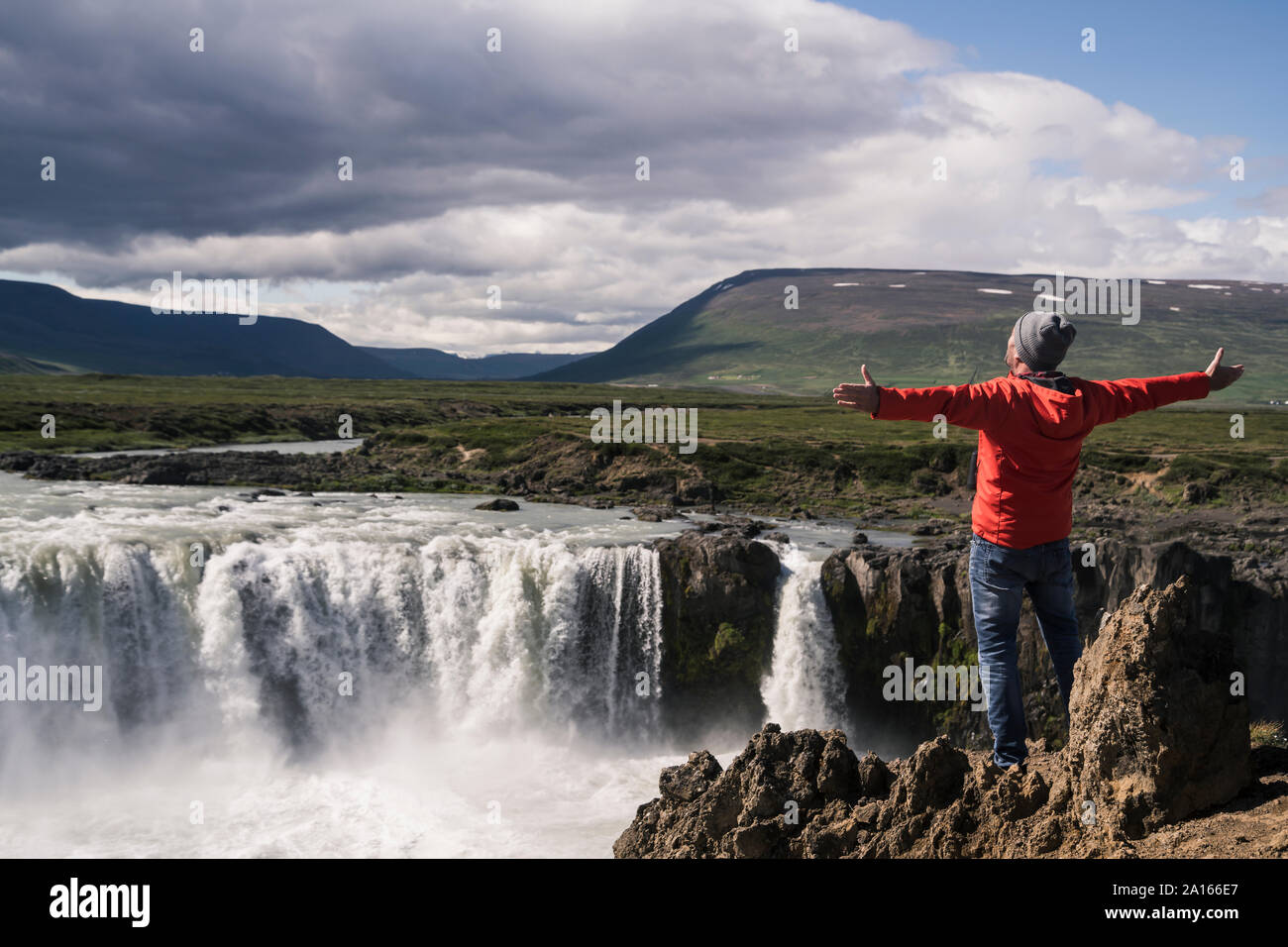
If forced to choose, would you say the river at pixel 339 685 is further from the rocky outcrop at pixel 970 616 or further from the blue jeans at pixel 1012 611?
the blue jeans at pixel 1012 611

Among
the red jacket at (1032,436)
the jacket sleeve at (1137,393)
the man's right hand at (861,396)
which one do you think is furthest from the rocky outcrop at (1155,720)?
the man's right hand at (861,396)

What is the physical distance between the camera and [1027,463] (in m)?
8.48

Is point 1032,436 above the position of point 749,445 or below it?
above

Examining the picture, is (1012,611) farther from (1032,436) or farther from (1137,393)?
(1137,393)

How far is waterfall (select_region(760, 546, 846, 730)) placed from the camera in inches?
1393

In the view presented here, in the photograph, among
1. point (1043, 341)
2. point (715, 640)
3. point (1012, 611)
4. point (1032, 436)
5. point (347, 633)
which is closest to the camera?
point (1032, 436)

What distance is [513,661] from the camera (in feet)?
113

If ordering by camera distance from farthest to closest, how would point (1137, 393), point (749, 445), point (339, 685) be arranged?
point (749, 445), point (339, 685), point (1137, 393)

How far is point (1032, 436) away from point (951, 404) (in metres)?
0.94

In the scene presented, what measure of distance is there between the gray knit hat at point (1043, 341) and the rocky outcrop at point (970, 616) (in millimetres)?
25385

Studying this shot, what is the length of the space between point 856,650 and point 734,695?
4.81 meters

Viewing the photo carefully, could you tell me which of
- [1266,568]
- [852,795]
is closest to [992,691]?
[852,795]

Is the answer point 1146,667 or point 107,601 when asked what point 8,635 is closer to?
point 107,601

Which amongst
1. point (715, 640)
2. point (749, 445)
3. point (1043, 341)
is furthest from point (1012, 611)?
point (749, 445)
